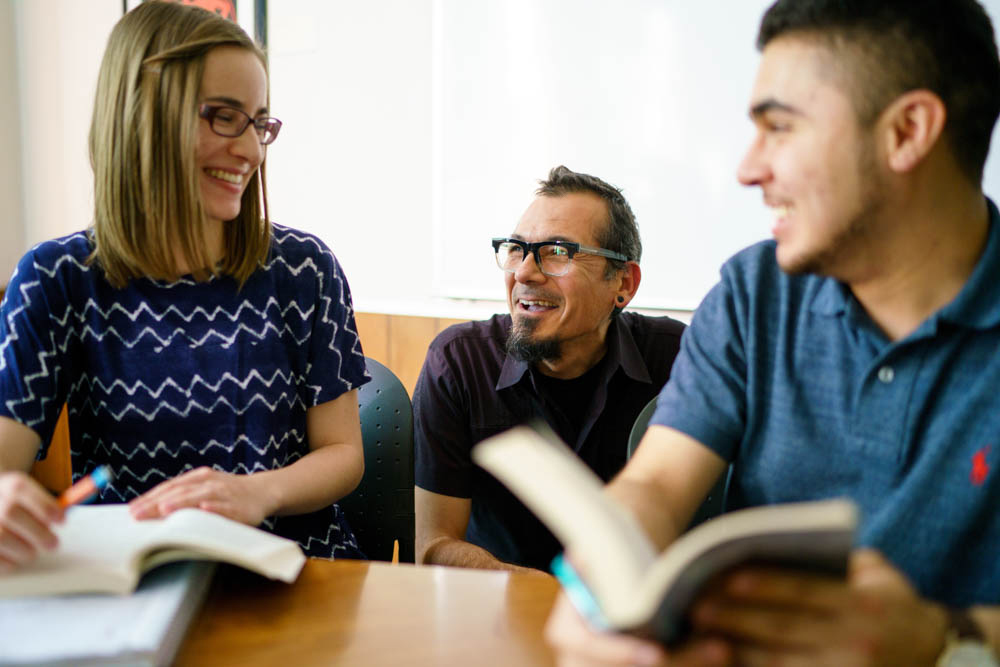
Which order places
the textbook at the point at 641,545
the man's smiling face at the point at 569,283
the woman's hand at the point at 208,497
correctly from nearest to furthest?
the textbook at the point at 641,545 < the woman's hand at the point at 208,497 < the man's smiling face at the point at 569,283

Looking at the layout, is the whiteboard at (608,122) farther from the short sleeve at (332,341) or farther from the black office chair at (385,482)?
the short sleeve at (332,341)

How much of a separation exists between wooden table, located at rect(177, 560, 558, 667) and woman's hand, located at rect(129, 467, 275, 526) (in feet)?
0.31

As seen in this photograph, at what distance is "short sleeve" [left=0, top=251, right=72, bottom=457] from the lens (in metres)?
1.18

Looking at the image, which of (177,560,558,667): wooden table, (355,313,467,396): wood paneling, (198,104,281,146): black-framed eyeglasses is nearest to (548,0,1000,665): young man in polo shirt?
(177,560,558,667): wooden table

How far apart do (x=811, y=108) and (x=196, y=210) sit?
0.97 m

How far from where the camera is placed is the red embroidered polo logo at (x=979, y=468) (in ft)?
3.08

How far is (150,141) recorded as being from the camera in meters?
1.25

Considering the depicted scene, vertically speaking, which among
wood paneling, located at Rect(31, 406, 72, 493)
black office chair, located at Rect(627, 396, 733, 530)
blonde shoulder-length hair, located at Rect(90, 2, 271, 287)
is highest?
blonde shoulder-length hair, located at Rect(90, 2, 271, 287)

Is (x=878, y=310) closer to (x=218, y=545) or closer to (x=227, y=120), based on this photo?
(x=218, y=545)

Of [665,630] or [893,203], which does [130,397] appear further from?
[893,203]

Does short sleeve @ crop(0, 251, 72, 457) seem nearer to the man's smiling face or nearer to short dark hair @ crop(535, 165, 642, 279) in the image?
the man's smiling face

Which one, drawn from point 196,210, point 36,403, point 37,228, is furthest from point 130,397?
point 37,228

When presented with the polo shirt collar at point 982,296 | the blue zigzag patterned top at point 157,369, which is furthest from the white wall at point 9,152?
the polo shirt collar at point 982,296

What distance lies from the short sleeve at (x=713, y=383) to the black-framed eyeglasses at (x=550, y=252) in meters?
0.70
